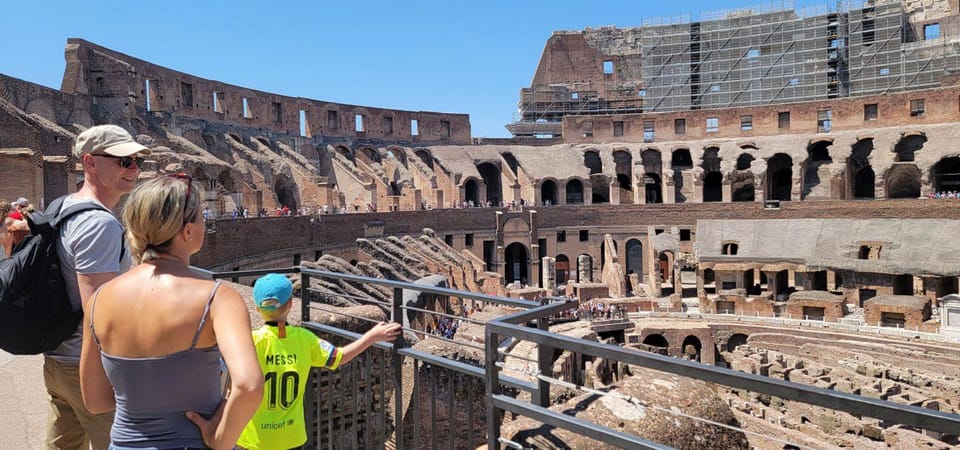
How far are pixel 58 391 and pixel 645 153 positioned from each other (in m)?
39.8

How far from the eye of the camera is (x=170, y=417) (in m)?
2.26

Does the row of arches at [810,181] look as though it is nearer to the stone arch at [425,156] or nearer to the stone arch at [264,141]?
the stone arch at [425,156]

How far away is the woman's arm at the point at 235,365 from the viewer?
7.09ft

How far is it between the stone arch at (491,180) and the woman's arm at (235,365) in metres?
39.9

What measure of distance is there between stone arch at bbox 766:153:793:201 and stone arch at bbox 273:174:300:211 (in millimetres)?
27423

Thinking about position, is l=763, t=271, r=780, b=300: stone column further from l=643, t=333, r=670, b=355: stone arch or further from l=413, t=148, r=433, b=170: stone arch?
l=413, t=148, r=433, b=170: stone arch

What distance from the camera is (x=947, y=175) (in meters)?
33.2

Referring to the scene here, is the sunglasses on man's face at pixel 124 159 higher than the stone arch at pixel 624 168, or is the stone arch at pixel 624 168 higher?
the stone arch at pixel 624 168

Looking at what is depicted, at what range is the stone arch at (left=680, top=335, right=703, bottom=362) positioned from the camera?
2323 centimetres

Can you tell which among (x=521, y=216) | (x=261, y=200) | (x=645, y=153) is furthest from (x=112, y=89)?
(x=645, y=153)

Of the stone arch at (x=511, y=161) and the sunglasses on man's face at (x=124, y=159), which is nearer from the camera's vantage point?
the sunglasses on man's face at (x=124, y=159)

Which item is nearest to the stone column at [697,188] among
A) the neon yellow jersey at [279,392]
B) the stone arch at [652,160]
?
the stone arch at [652,160]

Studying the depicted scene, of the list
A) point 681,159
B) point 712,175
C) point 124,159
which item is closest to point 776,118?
point 712,175

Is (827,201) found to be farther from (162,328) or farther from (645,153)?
(162,328)
